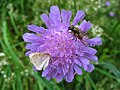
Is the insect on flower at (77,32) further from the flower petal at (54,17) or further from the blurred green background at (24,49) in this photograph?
the blurred green background at (24,49)

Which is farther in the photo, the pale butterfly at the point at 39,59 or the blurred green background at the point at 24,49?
the blurred green background at the point at 24,49

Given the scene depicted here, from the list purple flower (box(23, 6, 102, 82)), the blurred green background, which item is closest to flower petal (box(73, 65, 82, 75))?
purple flower (box(23, 6, 102, 82))

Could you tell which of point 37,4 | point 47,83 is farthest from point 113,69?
point 37,4

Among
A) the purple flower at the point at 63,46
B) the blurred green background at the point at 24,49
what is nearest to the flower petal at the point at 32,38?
the purple flower at the point at 63,46

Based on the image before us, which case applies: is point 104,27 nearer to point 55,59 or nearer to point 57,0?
point 57,0

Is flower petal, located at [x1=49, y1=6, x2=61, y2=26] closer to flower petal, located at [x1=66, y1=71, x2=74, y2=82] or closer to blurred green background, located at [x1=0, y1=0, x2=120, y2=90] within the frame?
flower petal, located at [x1=66, y1=71, x2=74, y2=82]
